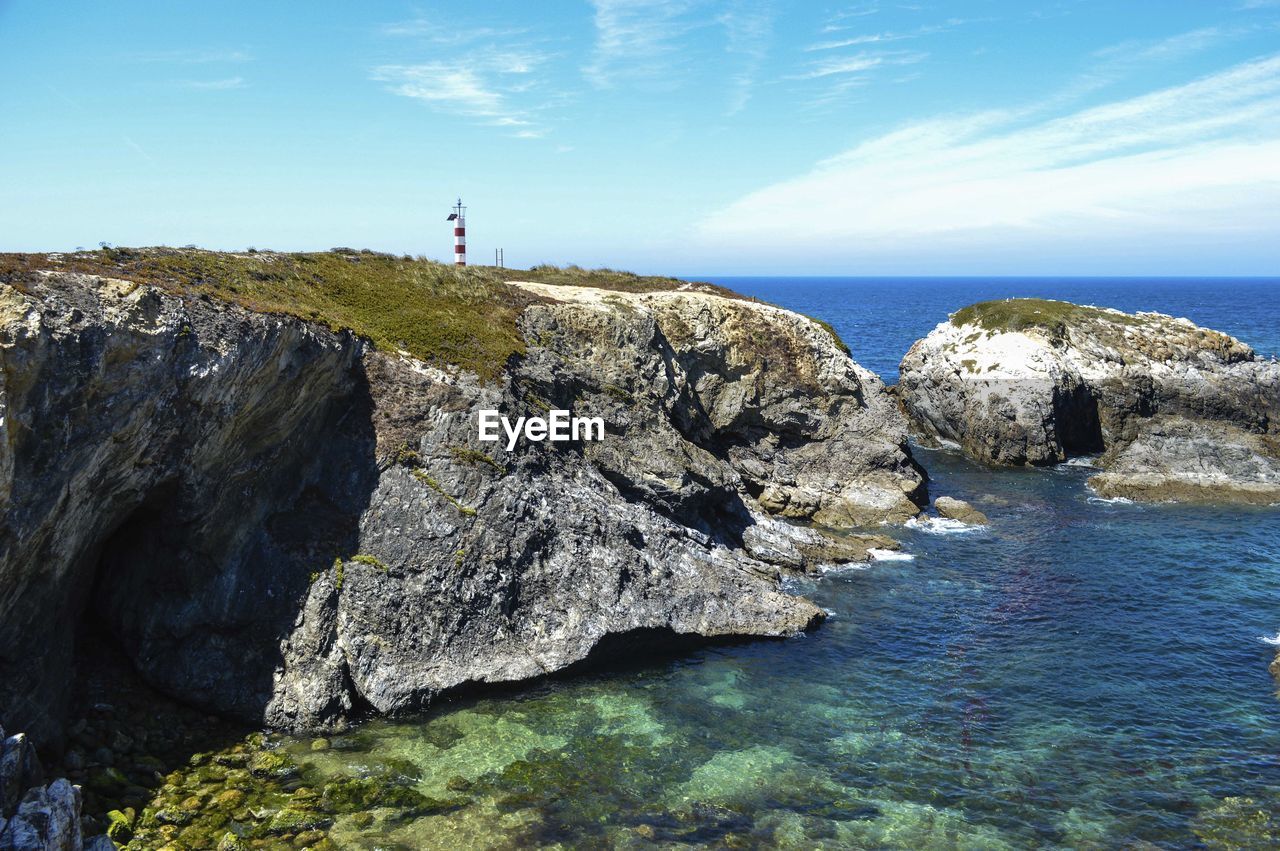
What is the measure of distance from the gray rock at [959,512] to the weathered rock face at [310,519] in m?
13.0

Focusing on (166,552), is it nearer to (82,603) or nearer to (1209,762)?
(82,603)

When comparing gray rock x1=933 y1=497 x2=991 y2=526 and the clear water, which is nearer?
the clear water

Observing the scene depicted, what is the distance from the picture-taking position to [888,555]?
40250 mm

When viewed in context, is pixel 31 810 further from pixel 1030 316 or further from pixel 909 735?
pixel 1030 316

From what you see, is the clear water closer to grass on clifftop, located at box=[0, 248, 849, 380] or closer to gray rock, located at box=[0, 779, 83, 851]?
gray rock, located at box=[0, 779, 83, 851]

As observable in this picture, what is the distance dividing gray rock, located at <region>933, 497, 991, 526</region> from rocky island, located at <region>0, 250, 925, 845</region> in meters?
8.85

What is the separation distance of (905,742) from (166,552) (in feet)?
77.9

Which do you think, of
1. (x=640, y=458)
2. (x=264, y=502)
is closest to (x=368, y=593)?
(x=264, y=502)

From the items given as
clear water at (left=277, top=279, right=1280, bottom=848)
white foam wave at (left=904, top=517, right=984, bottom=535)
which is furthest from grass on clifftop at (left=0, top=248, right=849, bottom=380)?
white foam wave at (left=904, top=517, right=984, bottom=535)

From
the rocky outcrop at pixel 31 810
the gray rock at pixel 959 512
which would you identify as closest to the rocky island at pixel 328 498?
the rocky outcrop at pixel 31 810

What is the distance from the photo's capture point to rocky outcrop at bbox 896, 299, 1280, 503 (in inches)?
2061

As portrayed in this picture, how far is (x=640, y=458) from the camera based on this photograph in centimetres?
3669

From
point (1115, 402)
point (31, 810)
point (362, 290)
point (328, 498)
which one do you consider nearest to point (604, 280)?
point (362, 290)

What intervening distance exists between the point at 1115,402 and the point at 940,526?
78.6 feet
